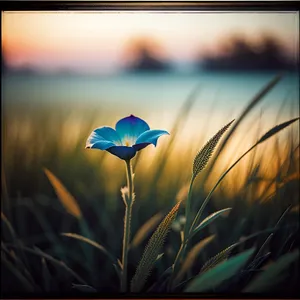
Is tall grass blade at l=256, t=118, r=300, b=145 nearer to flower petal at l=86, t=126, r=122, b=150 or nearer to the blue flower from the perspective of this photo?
the blue flower

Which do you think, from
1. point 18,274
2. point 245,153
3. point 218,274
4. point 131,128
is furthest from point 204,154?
point 18,274

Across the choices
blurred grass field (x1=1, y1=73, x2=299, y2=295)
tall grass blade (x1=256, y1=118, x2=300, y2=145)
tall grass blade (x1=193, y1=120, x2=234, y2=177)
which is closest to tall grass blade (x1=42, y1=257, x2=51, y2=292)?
blurred grass field (x1=1, y1=73, x2=299, y2=295)

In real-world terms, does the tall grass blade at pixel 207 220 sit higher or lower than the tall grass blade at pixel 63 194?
lower

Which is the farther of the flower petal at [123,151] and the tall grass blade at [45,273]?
the tall grass blade at [45,273]

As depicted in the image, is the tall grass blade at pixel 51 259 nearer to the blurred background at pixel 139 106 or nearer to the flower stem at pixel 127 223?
the blurred background at pixel 139 106

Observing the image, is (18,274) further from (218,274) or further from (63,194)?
(218,274)

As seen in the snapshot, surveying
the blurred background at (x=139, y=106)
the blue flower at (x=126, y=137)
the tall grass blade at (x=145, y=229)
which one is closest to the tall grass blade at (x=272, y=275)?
the blurred background at (x=139, y=106)
